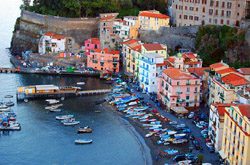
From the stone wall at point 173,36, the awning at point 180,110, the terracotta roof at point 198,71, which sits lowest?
the awning at point 180,110

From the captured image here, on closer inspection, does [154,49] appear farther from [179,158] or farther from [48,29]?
[48,29]

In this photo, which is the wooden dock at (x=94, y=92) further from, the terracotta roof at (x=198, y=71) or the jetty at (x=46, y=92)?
the terracotta roof at (x=198, y=71)

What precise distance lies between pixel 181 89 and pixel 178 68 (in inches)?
247

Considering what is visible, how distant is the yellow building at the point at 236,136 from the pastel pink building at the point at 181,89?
49.0 feet

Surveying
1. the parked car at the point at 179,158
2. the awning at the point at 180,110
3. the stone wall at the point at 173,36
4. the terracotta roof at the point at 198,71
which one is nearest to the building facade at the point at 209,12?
the stone wall at the point at 173,36

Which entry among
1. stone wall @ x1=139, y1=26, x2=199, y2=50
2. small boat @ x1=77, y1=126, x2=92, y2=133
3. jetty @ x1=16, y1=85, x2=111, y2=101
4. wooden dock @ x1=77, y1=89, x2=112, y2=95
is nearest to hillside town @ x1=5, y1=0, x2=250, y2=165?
stone wall @ x1=139, y1=26, x2=199, y2=50

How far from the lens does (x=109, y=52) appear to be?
8444 cm

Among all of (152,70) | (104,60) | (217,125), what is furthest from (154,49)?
(217,125)

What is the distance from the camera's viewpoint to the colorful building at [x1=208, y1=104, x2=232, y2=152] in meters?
50.2

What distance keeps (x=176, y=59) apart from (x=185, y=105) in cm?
839

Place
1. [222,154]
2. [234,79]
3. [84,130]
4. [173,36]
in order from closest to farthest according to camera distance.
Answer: [222,154]
[84,130]
[234,79]
[173,36]

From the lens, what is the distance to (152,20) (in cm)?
8706

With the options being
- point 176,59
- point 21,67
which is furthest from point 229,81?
point 21,67

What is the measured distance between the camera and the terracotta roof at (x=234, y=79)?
2294 inches
